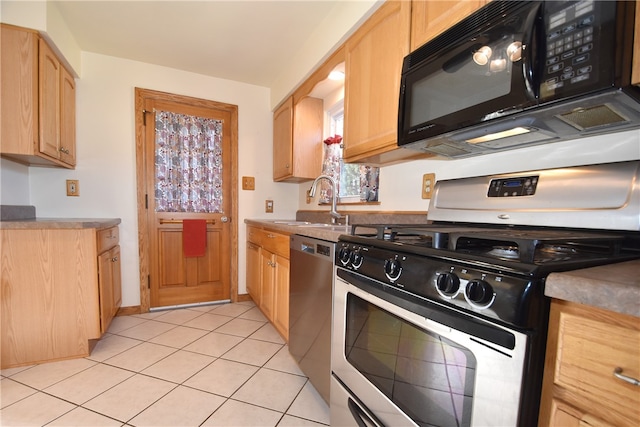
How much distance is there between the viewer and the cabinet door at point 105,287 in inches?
74.7

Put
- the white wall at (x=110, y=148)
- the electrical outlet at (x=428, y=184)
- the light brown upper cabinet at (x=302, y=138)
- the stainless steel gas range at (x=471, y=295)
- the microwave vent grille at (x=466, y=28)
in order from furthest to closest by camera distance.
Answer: the light brown upper cabinet at (x=302, y=138) → the white wall at (x=110, y=148) → the electrical outlet at (x=428, y=184) → the microwave vent grille at (x=466, y=28) → the stainless steel gas range at (x=471, y=295)

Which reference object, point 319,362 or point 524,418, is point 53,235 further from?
point 524,418

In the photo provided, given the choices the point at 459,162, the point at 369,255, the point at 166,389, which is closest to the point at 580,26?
the point at 459,162

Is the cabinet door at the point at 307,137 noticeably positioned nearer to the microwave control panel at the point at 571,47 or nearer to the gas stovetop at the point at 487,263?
the gas stovetop at the point at 487,263

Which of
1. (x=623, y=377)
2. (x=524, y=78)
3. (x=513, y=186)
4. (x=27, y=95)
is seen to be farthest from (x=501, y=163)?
(x=27, y=95)

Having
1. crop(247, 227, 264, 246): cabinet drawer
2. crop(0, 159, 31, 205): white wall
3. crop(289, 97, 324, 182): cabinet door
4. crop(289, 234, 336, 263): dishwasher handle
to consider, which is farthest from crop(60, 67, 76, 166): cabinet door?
crop(289, 234, 336, 263): dishwasher handle

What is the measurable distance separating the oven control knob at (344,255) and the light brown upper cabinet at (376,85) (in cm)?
60

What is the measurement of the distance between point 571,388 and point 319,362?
41.4 inches

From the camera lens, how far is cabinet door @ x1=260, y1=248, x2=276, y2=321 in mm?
2098

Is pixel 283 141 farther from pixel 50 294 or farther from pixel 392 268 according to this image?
pixel 392 268

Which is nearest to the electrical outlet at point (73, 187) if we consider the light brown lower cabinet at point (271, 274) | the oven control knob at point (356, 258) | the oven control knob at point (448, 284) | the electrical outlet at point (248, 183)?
the electrical outlet at point (248, 183)

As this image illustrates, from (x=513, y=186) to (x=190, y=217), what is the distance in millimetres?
2740

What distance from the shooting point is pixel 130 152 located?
2586mm

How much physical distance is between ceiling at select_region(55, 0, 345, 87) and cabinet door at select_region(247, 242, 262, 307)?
1.74m
